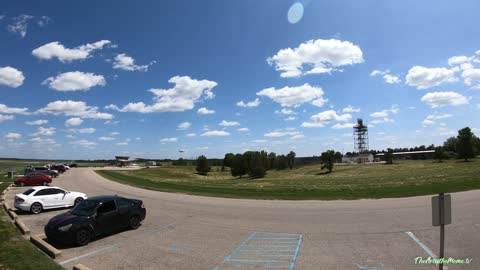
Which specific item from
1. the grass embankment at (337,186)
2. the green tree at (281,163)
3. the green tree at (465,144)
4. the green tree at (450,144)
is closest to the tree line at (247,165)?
the green tree at (281,163)

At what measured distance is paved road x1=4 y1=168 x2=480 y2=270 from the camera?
28.2ft

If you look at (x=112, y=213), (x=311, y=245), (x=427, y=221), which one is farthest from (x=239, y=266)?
(x=427, y=221)

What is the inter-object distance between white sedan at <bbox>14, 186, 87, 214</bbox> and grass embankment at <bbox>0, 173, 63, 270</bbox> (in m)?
6.08

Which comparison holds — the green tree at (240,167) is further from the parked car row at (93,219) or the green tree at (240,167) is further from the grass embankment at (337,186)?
the parked car row at (93,219)

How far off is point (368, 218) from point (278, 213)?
4319mm

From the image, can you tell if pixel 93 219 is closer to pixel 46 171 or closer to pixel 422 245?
pixel 422 245

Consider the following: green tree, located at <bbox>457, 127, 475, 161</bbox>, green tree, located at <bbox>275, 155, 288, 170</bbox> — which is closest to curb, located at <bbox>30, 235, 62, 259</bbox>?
green tree, located at <bbox>457, 127, 475, 161</bbox>

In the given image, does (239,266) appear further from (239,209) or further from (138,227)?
(239,209)

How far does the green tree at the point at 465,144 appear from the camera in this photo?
8362 cm

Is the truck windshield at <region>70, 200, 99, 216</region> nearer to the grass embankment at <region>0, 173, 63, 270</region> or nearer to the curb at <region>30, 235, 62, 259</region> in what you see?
the curb at <region>30, 235, 62, 259</region>

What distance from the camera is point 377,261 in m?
8.27

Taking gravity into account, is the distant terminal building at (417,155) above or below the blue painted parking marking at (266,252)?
above

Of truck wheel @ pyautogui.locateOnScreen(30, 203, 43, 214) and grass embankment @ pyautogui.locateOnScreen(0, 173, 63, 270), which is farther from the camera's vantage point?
truck wheel @ pyautogui.locateOnScreen(30, 203, 43, 214)

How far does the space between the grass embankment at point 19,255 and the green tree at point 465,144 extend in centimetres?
9946
